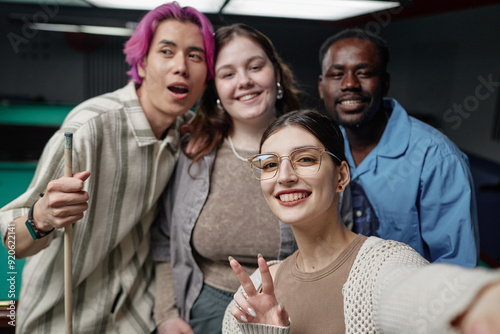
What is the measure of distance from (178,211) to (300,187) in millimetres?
716

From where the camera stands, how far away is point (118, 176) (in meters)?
1.82

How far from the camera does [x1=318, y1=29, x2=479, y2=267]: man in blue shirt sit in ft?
5.74

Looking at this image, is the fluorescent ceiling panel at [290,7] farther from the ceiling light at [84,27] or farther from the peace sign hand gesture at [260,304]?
the peace sign hand gesture at [260,304]

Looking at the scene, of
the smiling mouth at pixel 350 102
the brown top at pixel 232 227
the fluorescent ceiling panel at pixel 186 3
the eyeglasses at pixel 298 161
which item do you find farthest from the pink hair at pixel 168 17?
the fluorescent ceiling panel at pixel 186 3

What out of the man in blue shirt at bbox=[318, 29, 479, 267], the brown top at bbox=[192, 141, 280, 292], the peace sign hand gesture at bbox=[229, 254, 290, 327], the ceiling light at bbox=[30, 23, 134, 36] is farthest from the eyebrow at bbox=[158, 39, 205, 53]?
the ceiling light at bbox=[30, 23, 134, 36]

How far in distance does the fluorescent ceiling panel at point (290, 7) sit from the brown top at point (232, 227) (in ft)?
6.73

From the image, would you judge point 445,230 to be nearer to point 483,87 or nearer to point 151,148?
point 151,148

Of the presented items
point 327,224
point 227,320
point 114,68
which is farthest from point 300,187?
point 114,68

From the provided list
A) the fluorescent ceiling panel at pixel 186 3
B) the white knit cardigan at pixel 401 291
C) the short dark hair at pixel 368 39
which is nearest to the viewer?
the white knit cardigan at pixel 401 291

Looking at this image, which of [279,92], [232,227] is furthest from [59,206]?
[279,92]

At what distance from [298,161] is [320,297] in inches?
15.5

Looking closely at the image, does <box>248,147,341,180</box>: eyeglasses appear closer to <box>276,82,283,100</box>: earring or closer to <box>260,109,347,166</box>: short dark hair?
<box>260,109,347,166</box>: short dark hair

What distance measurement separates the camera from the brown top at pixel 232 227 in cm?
175

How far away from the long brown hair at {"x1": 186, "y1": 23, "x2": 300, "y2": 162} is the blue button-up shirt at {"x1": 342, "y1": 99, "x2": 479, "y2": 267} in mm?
440
